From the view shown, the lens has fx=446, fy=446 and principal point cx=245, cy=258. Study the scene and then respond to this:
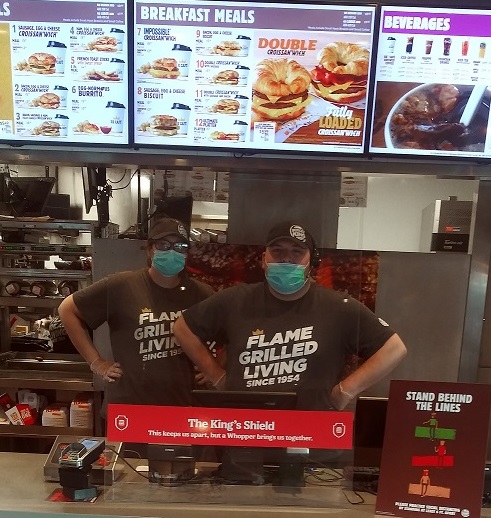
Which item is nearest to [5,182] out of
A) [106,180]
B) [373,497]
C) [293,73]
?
[106,180]

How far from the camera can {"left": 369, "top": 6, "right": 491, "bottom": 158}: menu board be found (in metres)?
1.61

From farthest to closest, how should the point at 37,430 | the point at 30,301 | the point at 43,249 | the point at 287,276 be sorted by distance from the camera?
the point at 30,301 → the point at 37,430 → the point at 43,249 → the point at 287,276

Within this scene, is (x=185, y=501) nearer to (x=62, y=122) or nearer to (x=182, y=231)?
(x=182, y=231)

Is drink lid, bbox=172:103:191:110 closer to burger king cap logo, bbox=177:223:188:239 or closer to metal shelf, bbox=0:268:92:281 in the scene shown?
burger king cap logo, bbox=177:223:188:239

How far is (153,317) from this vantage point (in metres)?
1.64

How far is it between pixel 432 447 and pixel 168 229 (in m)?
1.18

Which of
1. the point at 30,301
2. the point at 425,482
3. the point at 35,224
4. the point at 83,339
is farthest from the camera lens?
the point at 30,301

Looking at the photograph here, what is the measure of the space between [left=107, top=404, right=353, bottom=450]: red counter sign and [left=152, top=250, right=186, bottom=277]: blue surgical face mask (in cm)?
49

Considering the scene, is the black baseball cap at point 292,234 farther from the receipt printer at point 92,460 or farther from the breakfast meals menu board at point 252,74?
the receipt printer at point 92,460

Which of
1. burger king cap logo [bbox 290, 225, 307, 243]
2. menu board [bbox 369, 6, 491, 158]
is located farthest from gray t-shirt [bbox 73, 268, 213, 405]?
menu board [bbox 369, 6, 491, 158]

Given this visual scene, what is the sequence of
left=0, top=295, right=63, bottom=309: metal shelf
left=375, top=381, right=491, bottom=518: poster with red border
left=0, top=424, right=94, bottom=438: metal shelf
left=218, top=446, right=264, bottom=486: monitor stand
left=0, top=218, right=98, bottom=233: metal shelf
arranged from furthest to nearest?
1. left=0, top=295, right=63, bottom=309: metal shelf
2. left=0, top=424, right=94, bottom=438: metal shelf
3. left=0, top=218, right=98, bottom=233: metal shelf
4. left=218, top=446, right=264, bottom=486: monitor stand
5. left=375, top=381, right=491, bottom=518: poster with red border

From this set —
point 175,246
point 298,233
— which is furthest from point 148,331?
point 298,233

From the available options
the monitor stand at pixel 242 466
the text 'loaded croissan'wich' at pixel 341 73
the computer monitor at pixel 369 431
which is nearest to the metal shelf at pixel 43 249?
the monitor stand at pixel 242 466

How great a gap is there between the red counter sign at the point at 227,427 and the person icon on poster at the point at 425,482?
27 centimetres
